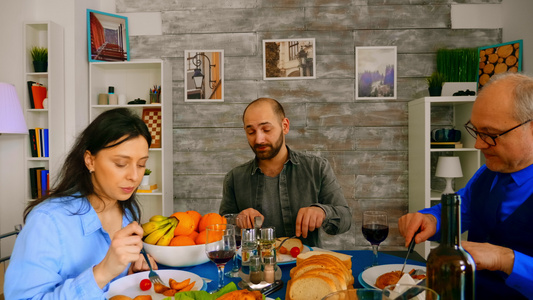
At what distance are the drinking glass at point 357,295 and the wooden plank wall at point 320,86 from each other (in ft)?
9.96

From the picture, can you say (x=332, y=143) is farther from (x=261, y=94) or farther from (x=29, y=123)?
(x=29, y=123)

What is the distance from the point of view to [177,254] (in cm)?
139

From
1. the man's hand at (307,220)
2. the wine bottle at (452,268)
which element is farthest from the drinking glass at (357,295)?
the man's hand at (307,220)

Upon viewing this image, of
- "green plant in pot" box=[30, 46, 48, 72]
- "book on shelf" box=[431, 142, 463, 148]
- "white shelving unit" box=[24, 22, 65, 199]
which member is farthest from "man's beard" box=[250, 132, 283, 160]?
"green plant in pot" box=[30, 46, 48, 72]

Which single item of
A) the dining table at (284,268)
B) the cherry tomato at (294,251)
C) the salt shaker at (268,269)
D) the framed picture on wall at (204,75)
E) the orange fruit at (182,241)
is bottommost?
the dining table at (284,268)

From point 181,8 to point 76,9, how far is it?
95cm

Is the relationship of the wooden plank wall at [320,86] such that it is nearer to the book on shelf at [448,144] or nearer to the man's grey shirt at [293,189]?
the book on shelf at [448,144]

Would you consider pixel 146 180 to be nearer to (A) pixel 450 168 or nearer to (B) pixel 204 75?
(B) pixel 204 75

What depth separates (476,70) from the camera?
11.1ft

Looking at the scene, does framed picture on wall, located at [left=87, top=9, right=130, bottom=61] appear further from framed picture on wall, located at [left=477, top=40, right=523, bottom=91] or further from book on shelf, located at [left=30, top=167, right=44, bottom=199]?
framed picture on wall, located at [left=477, top=40, right=523, bottom=91]

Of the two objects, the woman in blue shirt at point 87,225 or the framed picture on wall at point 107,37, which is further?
the framed picture on wall at point 107,37

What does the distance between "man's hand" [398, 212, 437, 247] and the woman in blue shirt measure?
3.35 feet

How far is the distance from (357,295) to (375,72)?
3.27m

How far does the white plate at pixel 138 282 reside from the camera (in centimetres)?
120
